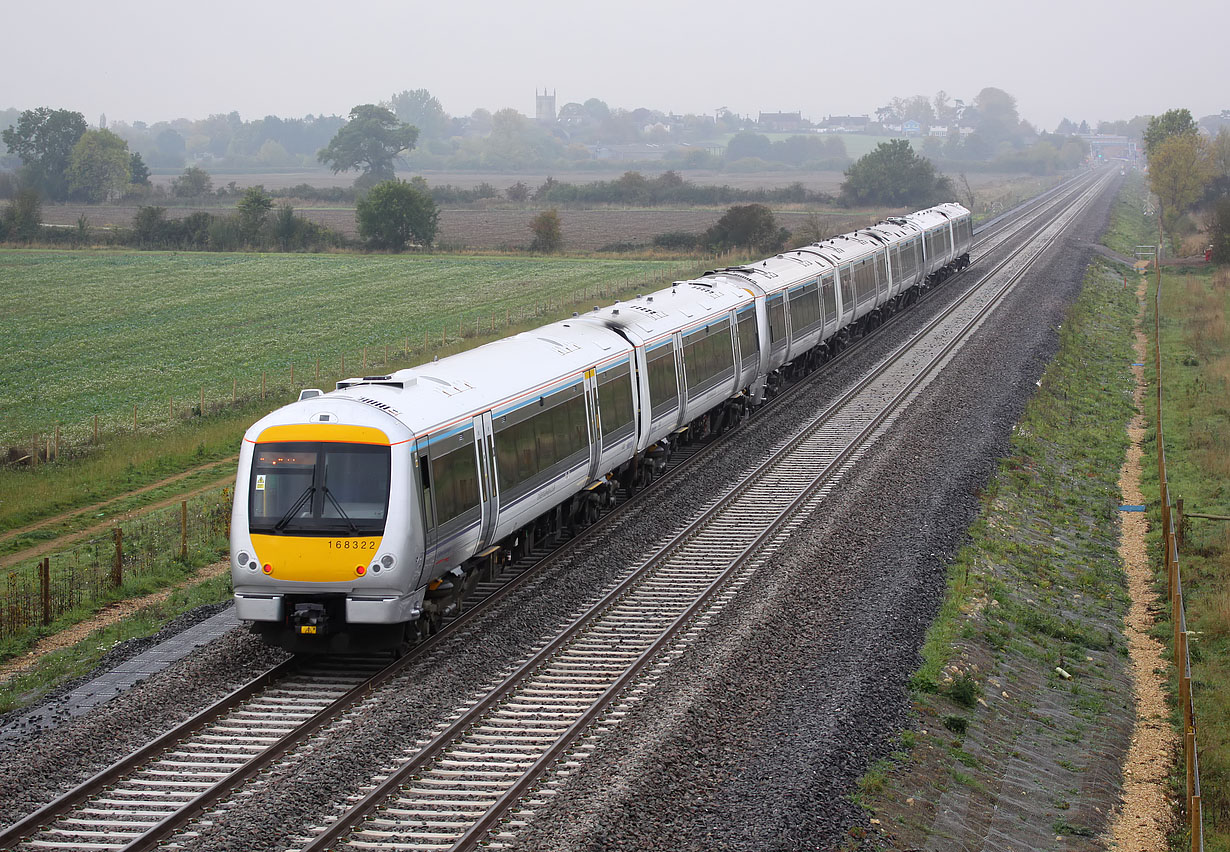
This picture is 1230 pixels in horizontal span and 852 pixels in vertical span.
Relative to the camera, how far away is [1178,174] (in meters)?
81.4

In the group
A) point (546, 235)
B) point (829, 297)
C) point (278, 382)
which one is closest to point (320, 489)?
point (829, 297)

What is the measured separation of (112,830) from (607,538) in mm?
10727

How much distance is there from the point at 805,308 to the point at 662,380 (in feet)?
37.2

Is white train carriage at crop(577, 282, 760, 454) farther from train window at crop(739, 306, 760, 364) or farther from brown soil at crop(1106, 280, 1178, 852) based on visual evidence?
brown soil at crop(1106, 280, 1178, 852)

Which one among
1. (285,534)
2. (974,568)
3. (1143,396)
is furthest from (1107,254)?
(285,534)

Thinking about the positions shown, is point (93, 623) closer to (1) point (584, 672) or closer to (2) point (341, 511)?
(2) point (341, 511)

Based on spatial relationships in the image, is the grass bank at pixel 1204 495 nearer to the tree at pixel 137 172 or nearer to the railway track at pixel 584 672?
the railway track at pixel 584 672

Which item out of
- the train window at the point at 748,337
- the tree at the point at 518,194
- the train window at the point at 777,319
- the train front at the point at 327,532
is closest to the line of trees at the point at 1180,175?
the train window at the point at 777,319

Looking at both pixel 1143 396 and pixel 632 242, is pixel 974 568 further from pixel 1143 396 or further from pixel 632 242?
pixel 632 242

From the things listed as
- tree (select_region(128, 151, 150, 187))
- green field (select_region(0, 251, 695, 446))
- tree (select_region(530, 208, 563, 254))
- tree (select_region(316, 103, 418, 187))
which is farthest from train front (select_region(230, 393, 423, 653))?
tree (select_region(316, 103, 418, 187))

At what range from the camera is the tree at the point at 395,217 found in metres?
84.6

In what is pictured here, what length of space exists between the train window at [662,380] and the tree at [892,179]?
99003 mm

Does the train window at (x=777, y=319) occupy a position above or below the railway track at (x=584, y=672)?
above

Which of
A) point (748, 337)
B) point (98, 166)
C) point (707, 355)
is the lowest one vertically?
point (707, 355)
